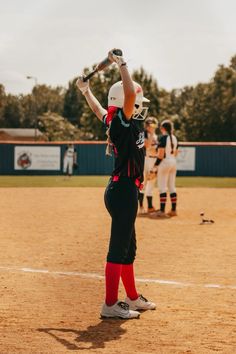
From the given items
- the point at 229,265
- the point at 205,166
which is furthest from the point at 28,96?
the point at 229,265

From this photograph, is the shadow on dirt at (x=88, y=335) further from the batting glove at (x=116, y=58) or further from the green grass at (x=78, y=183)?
the green grass at (x=78, y=183)

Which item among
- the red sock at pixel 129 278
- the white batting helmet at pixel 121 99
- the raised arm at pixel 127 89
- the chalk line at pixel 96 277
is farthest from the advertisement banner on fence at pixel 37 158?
the raised arm at pixel 127 89

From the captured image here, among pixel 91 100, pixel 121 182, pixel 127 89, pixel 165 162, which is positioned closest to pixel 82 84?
pixel 91 100

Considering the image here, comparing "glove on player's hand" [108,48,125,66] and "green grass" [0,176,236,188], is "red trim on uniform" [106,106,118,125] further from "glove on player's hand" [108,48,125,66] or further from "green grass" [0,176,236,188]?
"green grass" [0,176,236,188]

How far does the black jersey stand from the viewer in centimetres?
633

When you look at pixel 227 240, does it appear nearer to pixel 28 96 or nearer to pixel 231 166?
pixel 231 166

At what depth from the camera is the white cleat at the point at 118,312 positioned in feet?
21.3

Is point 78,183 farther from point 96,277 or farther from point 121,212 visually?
point 121,212

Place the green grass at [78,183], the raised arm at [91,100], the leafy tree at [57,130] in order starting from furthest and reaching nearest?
the leafy tree at [57,130] < the green grass at [78,183] < the raised arm at [91,100]

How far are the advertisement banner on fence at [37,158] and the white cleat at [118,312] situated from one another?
37.5 meters

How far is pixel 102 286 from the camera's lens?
7.97 meters

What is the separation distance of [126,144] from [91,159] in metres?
36.9

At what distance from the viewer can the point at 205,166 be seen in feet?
140

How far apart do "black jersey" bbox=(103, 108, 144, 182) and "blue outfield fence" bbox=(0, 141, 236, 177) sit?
1398 inches
